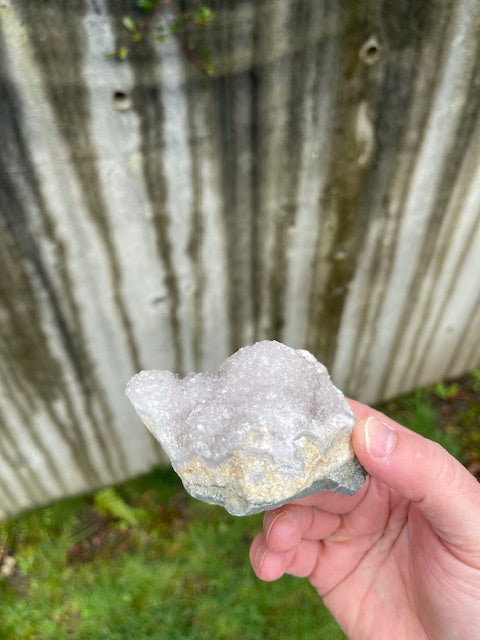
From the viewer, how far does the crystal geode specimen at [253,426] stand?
158cm

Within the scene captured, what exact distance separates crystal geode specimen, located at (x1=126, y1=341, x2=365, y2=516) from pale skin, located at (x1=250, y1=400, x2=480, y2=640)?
0.15 m

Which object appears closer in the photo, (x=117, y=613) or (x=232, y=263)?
(x=232, y=263)

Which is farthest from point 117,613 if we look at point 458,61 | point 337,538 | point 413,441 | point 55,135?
point 458,61

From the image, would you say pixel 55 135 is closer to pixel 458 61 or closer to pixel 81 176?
pixel 81 176

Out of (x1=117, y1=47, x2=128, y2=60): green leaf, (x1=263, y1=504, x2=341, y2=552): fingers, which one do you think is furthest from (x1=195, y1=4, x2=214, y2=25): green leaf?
(x1=263, y1=504, x2=341, y2=552): fingers

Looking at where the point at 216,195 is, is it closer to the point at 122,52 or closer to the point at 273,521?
the point at 122,52

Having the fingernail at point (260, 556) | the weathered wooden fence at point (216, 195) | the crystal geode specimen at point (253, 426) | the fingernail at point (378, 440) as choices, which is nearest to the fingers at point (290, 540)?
the fingernail at point (260, 556)

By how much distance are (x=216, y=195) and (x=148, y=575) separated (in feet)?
7.29

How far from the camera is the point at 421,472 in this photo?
172 cm

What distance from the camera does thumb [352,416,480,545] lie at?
1703 millimetres

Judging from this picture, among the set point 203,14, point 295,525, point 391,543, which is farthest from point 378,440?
point 203,14

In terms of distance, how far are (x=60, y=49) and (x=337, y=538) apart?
2.17 meters

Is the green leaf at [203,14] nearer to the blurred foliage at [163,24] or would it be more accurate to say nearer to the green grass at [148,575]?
the blurred foliage at [163,24]

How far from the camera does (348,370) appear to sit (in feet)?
11.3
